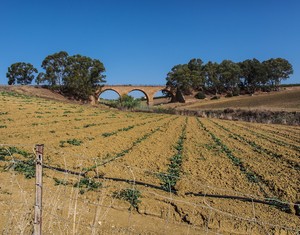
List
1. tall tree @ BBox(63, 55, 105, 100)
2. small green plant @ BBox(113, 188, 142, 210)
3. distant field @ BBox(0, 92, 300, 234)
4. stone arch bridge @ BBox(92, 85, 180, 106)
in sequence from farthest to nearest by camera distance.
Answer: stone arch bridge @ BBox(92, 85, 180, 106) < tall tree @ BBox(63, 55, 105, 100) < small green plant @ BBox(113, 188, 142, 210) < distant field @ BBox(0, 92, 300, 234)

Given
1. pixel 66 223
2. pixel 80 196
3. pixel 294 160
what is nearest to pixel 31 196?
pixel 80 196

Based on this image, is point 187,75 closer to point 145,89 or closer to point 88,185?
point 145,89

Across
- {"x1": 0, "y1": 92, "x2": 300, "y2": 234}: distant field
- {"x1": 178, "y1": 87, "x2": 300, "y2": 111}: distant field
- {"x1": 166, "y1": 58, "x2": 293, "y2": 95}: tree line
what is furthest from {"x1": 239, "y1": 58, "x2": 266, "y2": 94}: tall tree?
{"x1": 0, "y1": 92, "x2": 300, "y2": 234}: distant field

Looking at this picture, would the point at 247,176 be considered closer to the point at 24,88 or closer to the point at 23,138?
the point at 23,138

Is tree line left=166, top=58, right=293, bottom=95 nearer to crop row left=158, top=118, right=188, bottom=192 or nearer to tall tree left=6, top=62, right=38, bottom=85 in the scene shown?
tall tree left=6, top=62, right=38, bottom=85

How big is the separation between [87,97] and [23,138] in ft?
203

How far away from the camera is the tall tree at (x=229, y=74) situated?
318 ft

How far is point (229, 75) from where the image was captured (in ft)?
315

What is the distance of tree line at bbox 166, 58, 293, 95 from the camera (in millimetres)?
92625

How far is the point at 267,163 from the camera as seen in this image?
10875 millimetres

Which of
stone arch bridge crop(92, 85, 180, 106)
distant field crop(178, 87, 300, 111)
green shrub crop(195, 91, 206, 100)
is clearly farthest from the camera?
stone arch bridge crop(92, 85, 180, 106)

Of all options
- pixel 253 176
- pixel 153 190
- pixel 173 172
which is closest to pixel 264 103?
pixel 253 176

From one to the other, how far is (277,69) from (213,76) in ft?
76.1

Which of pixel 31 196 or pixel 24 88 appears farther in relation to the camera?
pixel 24 88
